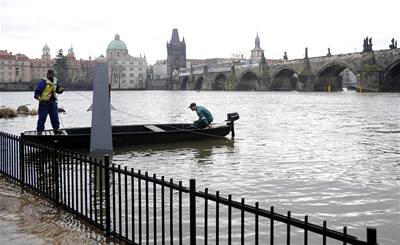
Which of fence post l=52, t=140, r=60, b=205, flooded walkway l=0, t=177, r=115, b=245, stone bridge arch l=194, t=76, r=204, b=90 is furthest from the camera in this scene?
stone bridge arch l=194, t=76, r=204, b=90

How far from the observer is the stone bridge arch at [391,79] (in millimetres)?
73938

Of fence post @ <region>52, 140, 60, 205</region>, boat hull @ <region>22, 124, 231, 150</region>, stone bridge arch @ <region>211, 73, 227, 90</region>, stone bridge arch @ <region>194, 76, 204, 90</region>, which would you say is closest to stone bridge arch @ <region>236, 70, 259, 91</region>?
stone bridge arch @ <region>211, 73, 227, 90</region>

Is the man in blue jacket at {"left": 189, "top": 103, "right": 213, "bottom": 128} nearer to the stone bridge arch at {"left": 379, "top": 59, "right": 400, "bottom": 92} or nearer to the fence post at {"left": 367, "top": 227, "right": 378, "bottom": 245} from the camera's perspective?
the fence post at {"left": 367, "top": 227, "right": 378, "bottom": 245}

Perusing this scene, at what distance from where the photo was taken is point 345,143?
19297mm

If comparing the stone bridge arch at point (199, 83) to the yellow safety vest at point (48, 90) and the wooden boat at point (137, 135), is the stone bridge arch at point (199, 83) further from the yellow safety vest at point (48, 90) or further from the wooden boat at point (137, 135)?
the yellow safety vest at point (48, 90)

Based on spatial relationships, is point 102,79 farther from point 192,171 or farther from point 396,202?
point 396,202

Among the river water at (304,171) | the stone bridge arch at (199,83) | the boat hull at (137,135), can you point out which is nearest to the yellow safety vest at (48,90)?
the boat hull at (137,135)

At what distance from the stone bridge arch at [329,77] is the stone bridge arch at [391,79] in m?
8.95

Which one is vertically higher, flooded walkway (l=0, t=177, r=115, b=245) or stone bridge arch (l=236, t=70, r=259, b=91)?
stone bridge arch (l=236, t=70, r=259, b=91)

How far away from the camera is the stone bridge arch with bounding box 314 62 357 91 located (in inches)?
3545

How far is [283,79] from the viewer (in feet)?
393

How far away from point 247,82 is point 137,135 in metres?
118

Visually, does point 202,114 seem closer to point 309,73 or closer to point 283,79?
point 309,73

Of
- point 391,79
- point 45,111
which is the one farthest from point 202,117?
point 391,79
